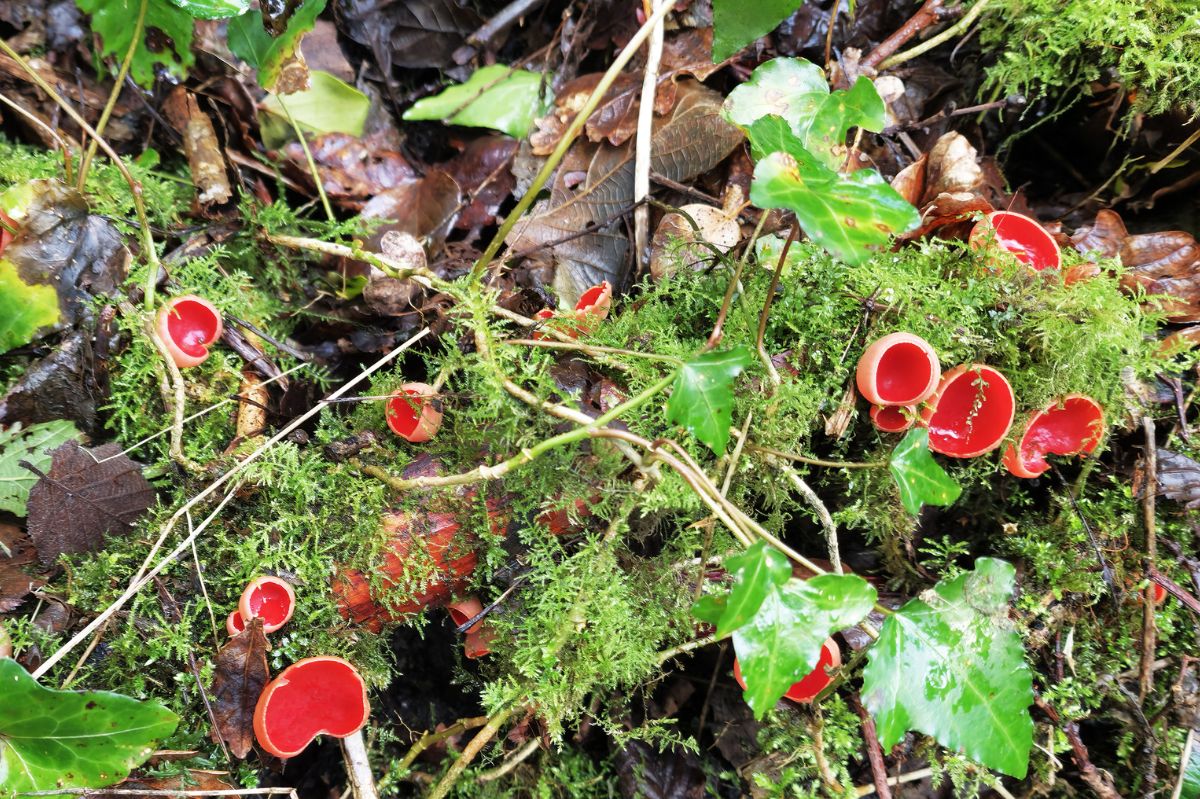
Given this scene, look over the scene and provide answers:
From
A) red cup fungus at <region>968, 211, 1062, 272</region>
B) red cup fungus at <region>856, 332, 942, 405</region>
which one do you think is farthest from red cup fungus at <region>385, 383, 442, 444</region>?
red cup fungus at <region>968, 211, 1062, 272</region>

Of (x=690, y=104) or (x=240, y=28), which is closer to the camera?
(x=240, y=28)

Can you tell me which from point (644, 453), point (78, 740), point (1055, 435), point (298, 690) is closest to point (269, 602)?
point (298, 690)

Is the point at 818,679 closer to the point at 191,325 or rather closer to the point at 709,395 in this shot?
the point at 709,395

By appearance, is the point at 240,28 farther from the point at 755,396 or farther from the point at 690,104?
the point at 755,396

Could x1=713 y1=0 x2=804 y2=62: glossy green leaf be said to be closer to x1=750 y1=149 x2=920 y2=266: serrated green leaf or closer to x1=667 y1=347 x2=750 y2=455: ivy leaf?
x1=750 y1=149 x2=920 y2=266: serrated green leaf

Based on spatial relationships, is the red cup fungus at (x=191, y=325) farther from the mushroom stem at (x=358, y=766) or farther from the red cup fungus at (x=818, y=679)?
the red cup fungus at (x=818, y=679)

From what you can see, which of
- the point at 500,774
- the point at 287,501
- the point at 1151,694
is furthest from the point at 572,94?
the point at 1151,694

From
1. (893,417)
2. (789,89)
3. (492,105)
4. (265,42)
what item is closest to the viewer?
(789,89)
